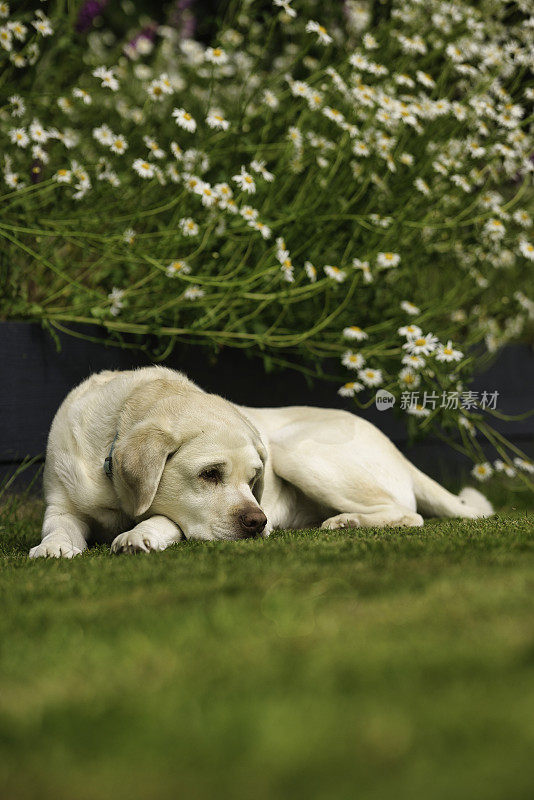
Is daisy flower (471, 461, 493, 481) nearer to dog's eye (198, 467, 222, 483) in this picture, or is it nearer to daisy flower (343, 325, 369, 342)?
daisy flower (343, 325, 369, 342)

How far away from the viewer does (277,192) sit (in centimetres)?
378

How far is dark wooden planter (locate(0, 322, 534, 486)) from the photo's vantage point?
3.35 meters

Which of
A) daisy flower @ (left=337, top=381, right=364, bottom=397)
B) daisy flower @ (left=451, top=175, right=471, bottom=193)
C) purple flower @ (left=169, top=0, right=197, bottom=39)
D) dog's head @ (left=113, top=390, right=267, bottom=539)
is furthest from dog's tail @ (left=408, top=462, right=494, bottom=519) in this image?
purple flower @ (left=169, top=0, right=197, bottom=39)

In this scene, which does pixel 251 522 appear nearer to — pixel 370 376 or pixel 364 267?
pixel 370 376

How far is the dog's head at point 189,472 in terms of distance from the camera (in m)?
2.45

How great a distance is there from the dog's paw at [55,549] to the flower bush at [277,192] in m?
1.08

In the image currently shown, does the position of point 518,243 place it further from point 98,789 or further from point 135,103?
point 98,789

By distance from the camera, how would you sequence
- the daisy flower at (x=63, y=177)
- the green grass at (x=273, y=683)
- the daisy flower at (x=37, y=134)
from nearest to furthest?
the green grass at (x=273, y=683) → the daisy flower at (x=63, y=177) → the daisy flower at (x=37, y=134)

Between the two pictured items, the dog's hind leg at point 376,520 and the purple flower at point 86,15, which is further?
the purple flower at point 86,15

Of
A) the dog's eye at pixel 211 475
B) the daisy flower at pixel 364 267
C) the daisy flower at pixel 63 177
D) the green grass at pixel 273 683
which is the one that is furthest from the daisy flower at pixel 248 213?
the green grass at pixel 273 683

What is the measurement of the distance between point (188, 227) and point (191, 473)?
48.8 inches

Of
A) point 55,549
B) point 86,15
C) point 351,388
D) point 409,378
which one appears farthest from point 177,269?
point 86,15

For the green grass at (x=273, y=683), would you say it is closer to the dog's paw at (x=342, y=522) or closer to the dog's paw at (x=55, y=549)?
the dog's paw at (x=55, y=549)

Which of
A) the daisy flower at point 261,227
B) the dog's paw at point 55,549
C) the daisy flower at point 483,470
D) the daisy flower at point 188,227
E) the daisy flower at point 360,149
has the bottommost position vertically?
the daisy flower at point 483,470
